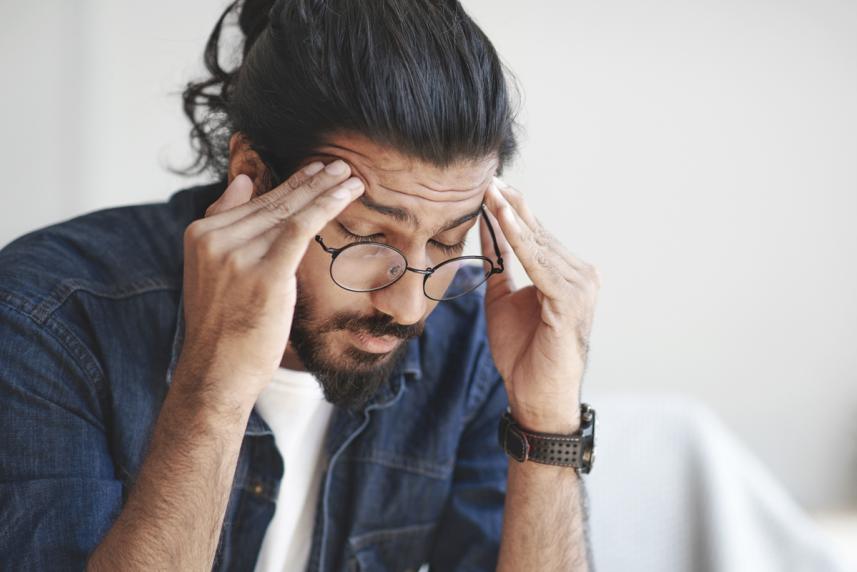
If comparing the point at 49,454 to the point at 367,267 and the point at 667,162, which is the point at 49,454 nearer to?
the point at 367,267

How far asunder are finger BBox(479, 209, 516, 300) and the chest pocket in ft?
1.50

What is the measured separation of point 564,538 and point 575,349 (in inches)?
12.6

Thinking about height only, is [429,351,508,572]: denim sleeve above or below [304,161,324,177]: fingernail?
below

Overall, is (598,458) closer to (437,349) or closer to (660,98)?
(437,349)

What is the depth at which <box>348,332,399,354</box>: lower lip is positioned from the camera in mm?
1361

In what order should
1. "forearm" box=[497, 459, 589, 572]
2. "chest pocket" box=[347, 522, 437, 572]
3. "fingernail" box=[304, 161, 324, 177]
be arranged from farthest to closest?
"chest pocket" box=[347, 522, 437, 572] < "forearm" box=[497, 459, 589, 572] < "fingernail" box=[304, 161, 324, 177]

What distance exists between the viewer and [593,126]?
2.51 metres

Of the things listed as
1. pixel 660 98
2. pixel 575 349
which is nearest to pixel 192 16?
pixel 660 98

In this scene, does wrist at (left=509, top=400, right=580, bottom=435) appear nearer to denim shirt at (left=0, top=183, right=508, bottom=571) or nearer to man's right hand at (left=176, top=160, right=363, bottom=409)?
denim shirt at (left=0, top=183, right=508, bottom=571)

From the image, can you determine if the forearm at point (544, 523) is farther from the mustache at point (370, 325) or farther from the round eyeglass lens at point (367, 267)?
the round eyeglass lens at point (367, 267)

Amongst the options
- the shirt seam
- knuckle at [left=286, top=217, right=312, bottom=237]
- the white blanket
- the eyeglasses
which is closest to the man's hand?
the eyeglasses

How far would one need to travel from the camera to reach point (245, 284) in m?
1.09

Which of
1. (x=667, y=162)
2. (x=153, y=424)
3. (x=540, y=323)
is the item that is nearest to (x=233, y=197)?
(x=153, y=424)

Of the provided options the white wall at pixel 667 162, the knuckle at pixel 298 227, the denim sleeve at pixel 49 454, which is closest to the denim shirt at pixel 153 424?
the denim sleeve at pixel 49 454
